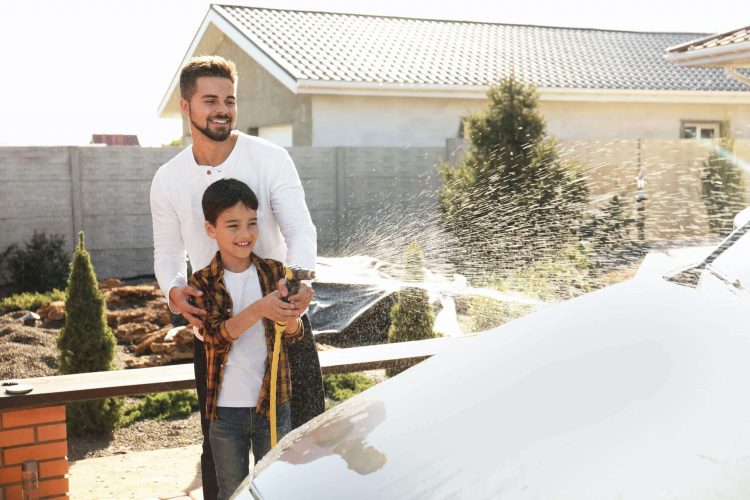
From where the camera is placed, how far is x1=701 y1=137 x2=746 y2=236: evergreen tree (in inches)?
665

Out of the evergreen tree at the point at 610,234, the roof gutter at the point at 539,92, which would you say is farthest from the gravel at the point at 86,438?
the roof gutter at the point at 539,92

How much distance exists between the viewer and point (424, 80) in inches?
695

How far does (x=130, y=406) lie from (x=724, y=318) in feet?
16.5

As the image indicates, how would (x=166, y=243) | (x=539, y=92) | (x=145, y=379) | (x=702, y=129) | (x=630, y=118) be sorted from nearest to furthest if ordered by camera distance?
(x=166, y=243)
(x=145, y=379)
(x=539, y=92)
(x=630, y=118)
(x=702, y=129)

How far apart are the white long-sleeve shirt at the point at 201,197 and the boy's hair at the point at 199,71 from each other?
220 millimetres

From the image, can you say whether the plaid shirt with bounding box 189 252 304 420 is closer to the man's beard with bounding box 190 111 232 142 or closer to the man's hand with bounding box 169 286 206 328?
the man's hand with bounding box 169 286 206 328

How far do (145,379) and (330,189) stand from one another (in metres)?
10.9

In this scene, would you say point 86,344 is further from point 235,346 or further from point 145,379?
point 235,346

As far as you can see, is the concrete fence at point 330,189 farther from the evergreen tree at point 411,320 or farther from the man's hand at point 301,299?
the man's hand at point 301,299

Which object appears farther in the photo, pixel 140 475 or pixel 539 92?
pixel 539 92

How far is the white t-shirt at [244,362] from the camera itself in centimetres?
285

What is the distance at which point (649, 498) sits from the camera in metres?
1.37

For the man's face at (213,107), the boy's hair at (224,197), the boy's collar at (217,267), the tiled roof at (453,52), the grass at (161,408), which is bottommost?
the grass at (161,408)

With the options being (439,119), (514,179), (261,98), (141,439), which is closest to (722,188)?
(439,119)
